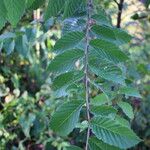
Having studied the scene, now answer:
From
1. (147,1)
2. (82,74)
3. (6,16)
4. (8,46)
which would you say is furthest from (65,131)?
(8,46)

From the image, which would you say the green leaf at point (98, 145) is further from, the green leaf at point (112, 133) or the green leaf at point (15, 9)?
the green leaf at point (15, 9)

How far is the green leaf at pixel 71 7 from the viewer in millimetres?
817

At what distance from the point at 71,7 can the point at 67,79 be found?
147 millimetres

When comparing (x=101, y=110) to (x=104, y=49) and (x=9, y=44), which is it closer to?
(x=104, y=49)

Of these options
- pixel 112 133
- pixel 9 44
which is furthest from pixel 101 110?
pixel 9 44

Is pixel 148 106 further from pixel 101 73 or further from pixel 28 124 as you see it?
pixel 101 73

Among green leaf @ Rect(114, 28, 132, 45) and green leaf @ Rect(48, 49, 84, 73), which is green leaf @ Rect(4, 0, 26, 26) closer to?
green leaf @ Rect(48, 49, 84, 73)

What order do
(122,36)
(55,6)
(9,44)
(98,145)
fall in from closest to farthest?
1. (98,145)
2. (55,6)
3. (122,36)
4. (9,44)

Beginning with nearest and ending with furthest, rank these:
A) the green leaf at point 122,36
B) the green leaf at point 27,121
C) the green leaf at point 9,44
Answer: the green leaf at point 122,36
the green leaf at point 9,44
the green leaf at point 27,121

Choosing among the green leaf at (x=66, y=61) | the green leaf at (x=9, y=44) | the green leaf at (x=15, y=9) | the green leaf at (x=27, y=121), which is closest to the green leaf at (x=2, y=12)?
the green leaf at (x=15, y=9)

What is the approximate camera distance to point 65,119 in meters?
0.71

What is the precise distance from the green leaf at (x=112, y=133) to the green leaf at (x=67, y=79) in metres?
0.08

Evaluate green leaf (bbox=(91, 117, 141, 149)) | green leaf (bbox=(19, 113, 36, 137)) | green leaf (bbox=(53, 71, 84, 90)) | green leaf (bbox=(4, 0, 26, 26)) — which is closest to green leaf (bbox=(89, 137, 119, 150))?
green leaf (bbox=(91, 117, 141, 149))

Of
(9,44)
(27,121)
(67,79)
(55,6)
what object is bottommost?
A: (27,121)
